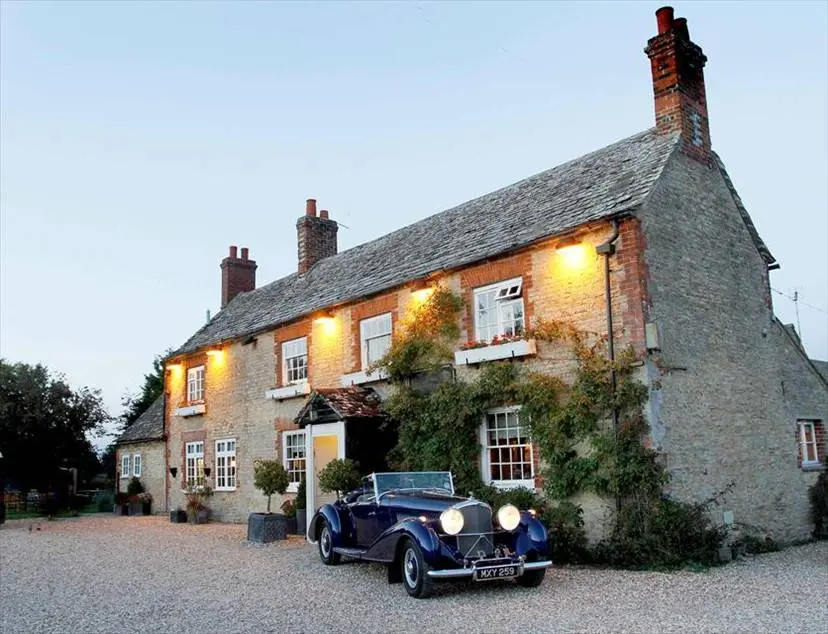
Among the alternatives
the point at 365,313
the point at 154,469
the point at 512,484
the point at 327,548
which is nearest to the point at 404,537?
the point at 327,548


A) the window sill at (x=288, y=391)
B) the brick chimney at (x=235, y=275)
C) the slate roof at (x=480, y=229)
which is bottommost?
the window sill at (x=288, y=391)

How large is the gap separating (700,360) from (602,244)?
8.44 feet

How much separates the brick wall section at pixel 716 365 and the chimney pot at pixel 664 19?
8.04 ft

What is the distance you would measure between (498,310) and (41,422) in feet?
71.8

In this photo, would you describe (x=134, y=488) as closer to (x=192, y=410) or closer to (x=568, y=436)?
(x=192, y=410)

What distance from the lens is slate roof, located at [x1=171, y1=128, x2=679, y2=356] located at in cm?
1315

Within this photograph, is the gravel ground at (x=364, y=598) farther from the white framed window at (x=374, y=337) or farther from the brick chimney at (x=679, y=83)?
the brick chimney at (x=679, y=83)

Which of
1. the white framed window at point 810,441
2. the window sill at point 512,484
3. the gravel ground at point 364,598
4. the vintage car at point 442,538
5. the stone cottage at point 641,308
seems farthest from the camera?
the white framed window at point 810,441

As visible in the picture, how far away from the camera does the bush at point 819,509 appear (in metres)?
14.5

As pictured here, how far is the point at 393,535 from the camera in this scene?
9523mm

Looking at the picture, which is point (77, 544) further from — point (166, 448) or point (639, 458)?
point (639, 458)

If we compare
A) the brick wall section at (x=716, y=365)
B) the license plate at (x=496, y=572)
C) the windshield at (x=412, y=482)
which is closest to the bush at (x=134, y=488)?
the windshield at (x=412, y=482)

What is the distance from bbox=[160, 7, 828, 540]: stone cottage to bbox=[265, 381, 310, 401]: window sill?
49 millimetres

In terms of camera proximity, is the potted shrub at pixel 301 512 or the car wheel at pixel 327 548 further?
the potted shrub at pixel 301 512
